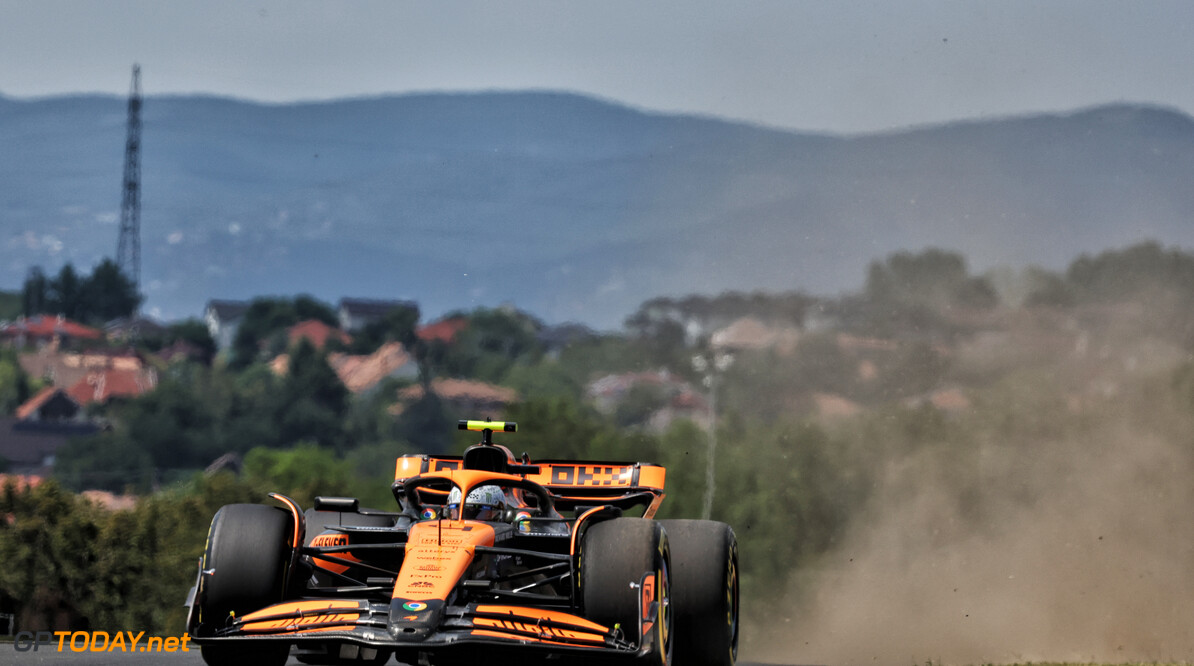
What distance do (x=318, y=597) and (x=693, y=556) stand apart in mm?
3121

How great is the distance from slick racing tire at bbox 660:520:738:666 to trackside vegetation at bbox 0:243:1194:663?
16.9 meters

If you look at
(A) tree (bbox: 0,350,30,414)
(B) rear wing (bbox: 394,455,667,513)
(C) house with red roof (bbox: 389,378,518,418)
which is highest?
(B) rear wing (bbox: 394,455,667,513)

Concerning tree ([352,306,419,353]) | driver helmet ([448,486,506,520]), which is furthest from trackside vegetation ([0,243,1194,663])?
tree ([352,306,419,353])

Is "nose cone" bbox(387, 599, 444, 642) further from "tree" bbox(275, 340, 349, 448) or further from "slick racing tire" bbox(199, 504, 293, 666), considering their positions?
"tree" bbox(275, 340, 349, 448)

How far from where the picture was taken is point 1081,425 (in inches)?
1235

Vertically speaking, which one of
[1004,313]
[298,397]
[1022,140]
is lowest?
[298,397]

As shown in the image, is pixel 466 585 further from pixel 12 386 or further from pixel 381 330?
pixel 12 386

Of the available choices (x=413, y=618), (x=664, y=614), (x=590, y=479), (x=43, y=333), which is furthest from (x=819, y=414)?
(x=43, y=333)

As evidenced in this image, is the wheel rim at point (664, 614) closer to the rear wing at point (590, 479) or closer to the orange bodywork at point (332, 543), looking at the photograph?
the orange bodywork at point (332, 543)

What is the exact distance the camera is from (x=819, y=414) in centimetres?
4666

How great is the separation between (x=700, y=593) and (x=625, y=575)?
1882 mm

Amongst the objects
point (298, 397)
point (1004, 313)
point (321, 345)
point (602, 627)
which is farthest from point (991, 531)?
point (321, 345)

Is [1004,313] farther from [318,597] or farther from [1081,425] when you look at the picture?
[318,597]

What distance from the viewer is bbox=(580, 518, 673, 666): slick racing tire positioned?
37.2ft
